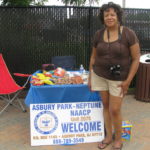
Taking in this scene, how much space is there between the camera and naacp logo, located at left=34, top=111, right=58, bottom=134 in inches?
127

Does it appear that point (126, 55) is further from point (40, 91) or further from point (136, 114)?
point (136, 114)

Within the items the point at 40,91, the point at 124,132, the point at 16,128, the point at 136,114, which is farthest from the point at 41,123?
the point at 136,114

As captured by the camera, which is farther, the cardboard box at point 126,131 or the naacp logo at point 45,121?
the cardboard box at point 126,131

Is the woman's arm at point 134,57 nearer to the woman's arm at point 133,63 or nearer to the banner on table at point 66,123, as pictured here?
the woman's arm at point 133,63

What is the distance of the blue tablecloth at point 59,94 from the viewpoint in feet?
10.5

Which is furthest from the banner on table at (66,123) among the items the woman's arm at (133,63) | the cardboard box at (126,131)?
the woman's arm at (133,63)

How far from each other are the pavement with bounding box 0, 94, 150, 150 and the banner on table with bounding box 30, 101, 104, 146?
0.10 m

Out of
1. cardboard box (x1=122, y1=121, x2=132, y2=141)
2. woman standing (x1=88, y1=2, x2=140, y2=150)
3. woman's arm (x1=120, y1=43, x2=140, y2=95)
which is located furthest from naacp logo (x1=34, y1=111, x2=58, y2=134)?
woman's arm (x1=120, y1=43, x2=140, y2=95)

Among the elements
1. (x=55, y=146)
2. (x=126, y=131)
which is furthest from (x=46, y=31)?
(x=126, y=131)

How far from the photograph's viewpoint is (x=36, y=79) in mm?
3361

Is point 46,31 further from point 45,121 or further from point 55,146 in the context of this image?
point 55,146

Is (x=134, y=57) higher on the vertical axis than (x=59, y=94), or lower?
higher

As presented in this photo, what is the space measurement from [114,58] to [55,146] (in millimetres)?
1504

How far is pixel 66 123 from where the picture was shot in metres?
3.26
